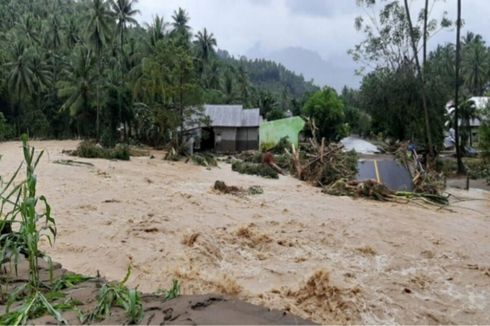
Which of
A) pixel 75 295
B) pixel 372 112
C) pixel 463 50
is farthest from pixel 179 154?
pixel 463 50

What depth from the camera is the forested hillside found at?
31.7m

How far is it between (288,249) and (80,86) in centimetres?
3610

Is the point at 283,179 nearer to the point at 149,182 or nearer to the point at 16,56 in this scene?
the point at 149,182

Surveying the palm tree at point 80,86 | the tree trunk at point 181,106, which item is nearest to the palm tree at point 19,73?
the palm tree at point 80,86

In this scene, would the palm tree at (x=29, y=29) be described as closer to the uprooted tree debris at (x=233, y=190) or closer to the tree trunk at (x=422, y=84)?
the tree trunk at (x=422, y=84)

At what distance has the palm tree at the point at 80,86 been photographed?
41081 millimetres

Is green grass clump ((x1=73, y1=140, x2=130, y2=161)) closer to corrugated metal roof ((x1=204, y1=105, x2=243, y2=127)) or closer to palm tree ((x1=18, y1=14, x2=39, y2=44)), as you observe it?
corrugated metal roof ((x1=204, y1=105, x2=243, y2=127))

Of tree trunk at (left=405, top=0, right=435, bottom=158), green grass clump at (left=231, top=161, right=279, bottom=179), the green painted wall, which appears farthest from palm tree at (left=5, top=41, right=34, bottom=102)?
tree trunk at (left=405, top=0, right=435, bottom=158)

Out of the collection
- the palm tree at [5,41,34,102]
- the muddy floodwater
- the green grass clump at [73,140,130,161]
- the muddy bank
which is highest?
the palm tree at [5,41,34,102]

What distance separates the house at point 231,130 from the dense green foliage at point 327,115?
733 centimetres

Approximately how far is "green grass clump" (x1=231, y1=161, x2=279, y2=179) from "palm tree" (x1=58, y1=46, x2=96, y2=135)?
22.0 metres

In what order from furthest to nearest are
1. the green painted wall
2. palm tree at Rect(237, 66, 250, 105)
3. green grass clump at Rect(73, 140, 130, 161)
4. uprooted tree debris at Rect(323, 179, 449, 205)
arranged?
1. palm tree at Rect(237, 66, 250, 105)
2. the green painted wall
3. green grass clump at Rect(73, 140, 130, 161)
4. uprooted tree debris at Rect(323, 179, 449, 205)

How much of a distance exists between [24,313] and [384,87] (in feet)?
108

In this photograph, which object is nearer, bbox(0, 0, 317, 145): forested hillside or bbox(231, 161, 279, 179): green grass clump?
bbox(231, 161, 279, 179): green grass clump
